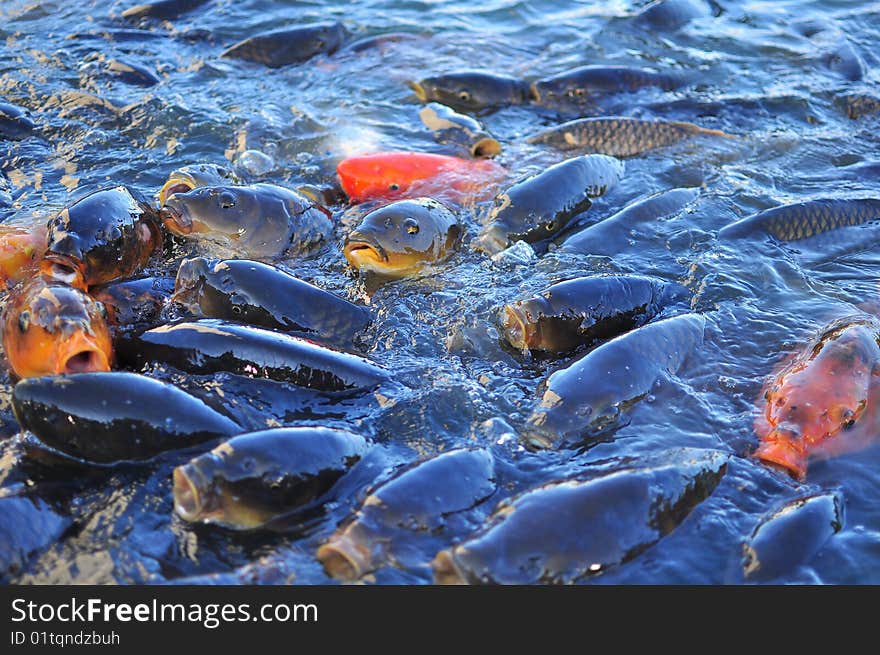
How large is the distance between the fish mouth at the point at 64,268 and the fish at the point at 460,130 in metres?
3.22

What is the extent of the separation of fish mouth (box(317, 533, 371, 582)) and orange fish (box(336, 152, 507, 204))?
3168 mm

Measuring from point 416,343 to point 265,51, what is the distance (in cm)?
469

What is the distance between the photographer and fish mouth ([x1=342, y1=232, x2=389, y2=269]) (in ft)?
16.6

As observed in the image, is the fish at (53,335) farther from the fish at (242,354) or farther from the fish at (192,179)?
the fish at (192,179)

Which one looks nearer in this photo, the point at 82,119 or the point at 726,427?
the point at 726,427

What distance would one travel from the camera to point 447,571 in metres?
3.16

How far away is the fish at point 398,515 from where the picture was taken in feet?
10.7

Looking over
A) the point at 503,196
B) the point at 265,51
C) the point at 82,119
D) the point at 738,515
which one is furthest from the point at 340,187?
the point at 738,515

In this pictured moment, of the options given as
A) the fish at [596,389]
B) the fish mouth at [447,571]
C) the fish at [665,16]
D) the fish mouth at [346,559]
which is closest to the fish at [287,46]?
the fish at [665,16]

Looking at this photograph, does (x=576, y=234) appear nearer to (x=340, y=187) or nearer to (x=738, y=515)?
(x=340, y=187)

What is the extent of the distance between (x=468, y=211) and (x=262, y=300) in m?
1.97

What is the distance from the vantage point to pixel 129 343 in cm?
415

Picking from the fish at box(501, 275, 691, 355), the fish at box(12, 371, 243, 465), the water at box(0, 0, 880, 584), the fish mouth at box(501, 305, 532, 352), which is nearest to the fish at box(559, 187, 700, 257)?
the water at box(0, 0, 880, 584)

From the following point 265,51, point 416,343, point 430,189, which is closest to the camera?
point 416,343
